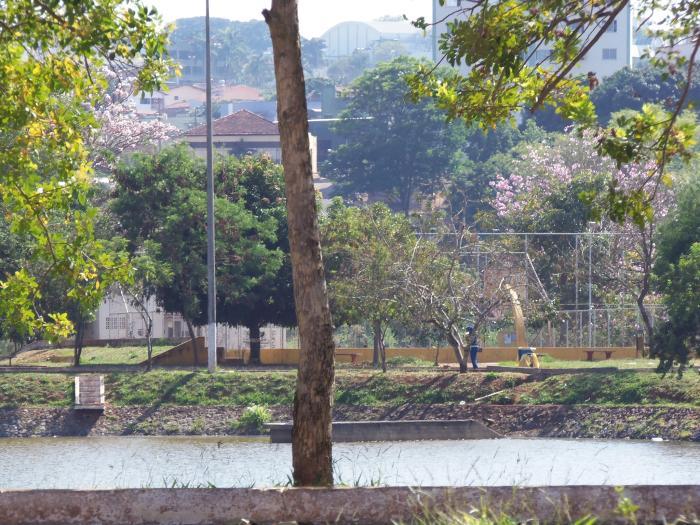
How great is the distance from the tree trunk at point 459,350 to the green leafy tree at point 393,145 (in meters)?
48.8

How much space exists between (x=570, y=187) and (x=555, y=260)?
402cm

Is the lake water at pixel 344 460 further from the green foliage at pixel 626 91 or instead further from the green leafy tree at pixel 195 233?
the green foliage at pixel 626 91

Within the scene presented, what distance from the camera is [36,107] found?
53.3 feet

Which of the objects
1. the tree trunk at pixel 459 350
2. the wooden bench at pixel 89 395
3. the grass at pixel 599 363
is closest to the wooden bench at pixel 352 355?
the grass at pixel 599 363

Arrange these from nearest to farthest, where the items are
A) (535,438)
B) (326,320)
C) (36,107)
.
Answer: (326,320), (36,107), (535,438)

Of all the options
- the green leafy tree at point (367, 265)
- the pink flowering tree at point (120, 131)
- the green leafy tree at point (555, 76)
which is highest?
the pink flowering tree at point (120, 131)

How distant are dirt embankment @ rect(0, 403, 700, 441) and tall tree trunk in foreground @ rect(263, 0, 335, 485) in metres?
25.4

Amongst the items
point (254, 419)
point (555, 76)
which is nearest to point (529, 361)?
point (254, 419)

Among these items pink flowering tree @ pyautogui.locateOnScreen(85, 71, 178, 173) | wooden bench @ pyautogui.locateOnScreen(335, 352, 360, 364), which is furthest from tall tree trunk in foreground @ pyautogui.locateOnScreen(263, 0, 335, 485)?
pink flowering tree @ pyautogui.locateOnScreen(85, 71, 178, 173)

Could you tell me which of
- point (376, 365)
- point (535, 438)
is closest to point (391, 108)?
point (376, 365)

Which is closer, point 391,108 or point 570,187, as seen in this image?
point 570,187

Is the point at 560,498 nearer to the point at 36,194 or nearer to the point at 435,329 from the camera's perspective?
the point at 36,194

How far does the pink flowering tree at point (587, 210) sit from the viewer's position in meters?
51.5

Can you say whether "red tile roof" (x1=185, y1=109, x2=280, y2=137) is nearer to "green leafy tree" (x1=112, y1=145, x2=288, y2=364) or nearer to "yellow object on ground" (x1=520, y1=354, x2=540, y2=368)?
"green leafy tree" (x1=112, y1=145, x2=288, y2=364)
